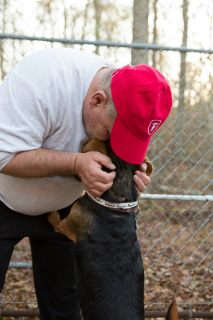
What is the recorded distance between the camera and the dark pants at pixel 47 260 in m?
2.26

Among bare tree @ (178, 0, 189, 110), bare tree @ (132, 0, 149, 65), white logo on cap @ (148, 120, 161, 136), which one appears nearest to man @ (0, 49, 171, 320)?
white logo on cap @ (148, 120, 161, 136)

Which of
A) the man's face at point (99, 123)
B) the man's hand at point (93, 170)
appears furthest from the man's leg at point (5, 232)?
the man's face at point (99, 123)

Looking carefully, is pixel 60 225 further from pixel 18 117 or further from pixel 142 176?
pixel 18 117

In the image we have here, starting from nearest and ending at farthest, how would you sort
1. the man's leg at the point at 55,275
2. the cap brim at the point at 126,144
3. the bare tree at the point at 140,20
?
the cap brim at the point at 126,144 → the man's leg at the point at 55,275 → the bare tree at the point at 140,20

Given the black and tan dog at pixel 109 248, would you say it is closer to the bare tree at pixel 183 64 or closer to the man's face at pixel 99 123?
the man's face at pixel 99 123

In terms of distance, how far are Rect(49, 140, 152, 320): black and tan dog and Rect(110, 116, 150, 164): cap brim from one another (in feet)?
0.41

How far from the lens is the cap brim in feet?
6.44

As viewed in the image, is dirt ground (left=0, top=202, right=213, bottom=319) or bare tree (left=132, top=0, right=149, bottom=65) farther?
bare tree (left=132, top=0, right=149, bottom=65)

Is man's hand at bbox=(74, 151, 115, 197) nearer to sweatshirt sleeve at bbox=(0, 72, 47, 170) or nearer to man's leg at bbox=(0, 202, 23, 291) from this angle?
sweatshirt sleeve at bbox=(0, 72, 47, 170)

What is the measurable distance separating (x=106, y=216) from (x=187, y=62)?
1685 millimetres

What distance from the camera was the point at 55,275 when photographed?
2480mm

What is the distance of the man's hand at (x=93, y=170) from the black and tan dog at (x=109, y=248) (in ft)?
0.34

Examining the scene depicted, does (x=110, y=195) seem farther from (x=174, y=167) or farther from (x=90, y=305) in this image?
(x=174, y=167)

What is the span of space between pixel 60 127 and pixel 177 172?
8.72 ft
